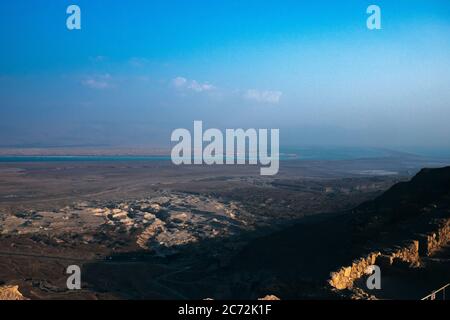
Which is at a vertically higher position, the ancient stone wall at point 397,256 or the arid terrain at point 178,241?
the ancient stone wall at point 397,256

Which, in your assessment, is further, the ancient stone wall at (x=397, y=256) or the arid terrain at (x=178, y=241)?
the arid terrain at (x=178, y=241)

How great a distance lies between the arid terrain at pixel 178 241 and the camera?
57.7 feet

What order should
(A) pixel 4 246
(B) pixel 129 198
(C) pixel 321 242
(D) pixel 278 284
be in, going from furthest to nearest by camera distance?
1. (B) pixel 129 198
2. (A) pixel 4 246
3. (C) pixel 321 242
4. (D) pixel 278 284

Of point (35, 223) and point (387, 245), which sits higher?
point (387, 245)

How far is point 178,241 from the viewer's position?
26.8m

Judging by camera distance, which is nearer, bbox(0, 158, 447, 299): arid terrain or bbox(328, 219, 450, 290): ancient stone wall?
bbox(328, 219, 450, 290): ancient stone wall

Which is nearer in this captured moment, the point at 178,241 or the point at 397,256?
the point at 397,256

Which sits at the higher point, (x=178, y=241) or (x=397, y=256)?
(x=397, y=256)

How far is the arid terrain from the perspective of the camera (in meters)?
17.6
